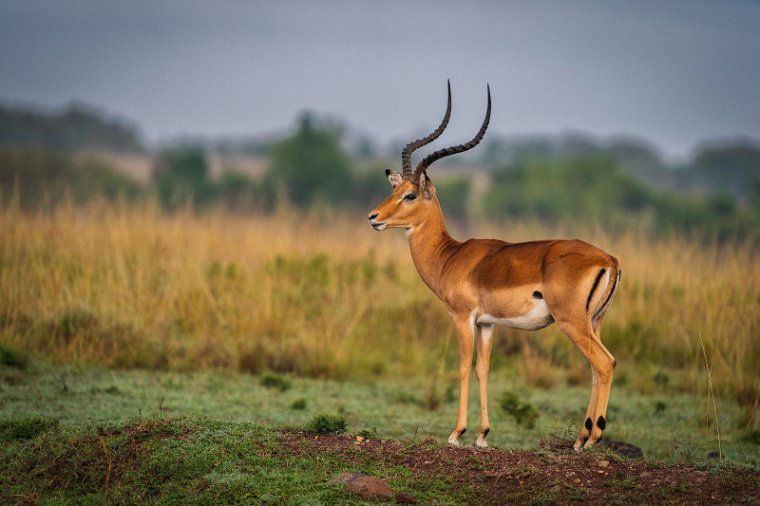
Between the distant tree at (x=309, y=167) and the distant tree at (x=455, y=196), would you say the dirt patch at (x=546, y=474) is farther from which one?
the distant tree at (x=455, y=196)

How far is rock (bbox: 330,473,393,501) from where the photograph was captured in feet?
21.3

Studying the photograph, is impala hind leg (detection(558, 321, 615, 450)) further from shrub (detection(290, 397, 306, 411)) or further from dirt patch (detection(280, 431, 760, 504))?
shrub (detection(290, 397, 306, 411))

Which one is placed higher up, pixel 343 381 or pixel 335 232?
pixel 335 232

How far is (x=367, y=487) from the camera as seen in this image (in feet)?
21.4

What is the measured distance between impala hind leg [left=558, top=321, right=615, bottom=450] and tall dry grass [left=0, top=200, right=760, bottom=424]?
3.32 meters

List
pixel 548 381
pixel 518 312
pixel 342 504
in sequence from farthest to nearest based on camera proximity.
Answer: pixel 548 381, pixel 518 312, pixel 342 504

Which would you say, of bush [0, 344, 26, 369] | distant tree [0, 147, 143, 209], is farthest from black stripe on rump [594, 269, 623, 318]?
distant tree [0, 147, 143, 209]

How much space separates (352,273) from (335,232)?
140 inches

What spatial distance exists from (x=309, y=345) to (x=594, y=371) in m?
5.36

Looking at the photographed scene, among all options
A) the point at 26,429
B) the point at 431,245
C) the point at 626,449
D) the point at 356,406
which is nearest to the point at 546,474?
the point at 626,449

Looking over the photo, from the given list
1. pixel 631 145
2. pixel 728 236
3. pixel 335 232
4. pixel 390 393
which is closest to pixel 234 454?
pixel 390 393

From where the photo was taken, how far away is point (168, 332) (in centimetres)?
1243

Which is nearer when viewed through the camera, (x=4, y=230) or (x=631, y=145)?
(x=4, y=230)

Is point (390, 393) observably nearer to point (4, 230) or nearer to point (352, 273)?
point (352, 273)
